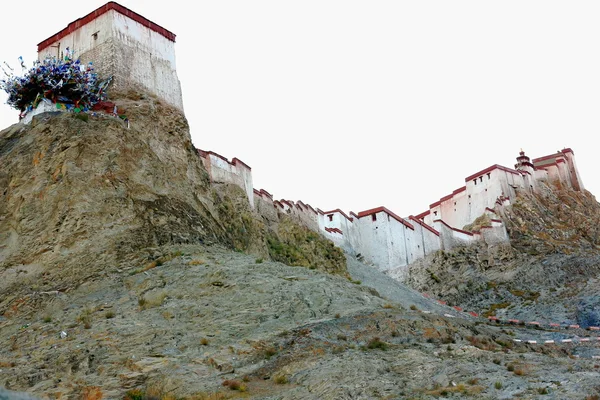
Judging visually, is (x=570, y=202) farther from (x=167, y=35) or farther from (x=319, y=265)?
(x=167, y=35)

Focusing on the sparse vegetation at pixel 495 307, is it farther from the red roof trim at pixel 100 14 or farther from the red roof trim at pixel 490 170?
the red roof trim at pixel 100 14

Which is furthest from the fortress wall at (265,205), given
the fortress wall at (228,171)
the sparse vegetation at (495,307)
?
the sparse vegetation at (495,307)

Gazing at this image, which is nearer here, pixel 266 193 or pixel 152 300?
pixel 152 300

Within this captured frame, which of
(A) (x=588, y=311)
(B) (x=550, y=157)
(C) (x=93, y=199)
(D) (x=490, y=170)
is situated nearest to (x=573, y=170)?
(B) (x=550, y=157)

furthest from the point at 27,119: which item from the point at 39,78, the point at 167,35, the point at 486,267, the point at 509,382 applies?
the point at 486,267

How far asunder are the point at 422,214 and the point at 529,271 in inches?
505

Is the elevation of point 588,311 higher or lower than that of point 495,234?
lower

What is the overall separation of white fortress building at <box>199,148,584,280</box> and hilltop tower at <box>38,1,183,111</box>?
204 inches

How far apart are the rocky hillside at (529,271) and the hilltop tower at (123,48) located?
2226cm

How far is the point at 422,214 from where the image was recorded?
206 ft

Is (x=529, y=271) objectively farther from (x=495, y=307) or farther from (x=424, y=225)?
(x=424, y=225)

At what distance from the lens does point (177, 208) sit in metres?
26.7

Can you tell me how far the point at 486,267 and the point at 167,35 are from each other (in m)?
26.7

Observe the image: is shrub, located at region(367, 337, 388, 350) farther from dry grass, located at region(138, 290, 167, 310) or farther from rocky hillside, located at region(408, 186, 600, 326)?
rocky hillside, located at region(408, 186, 600, 326)
